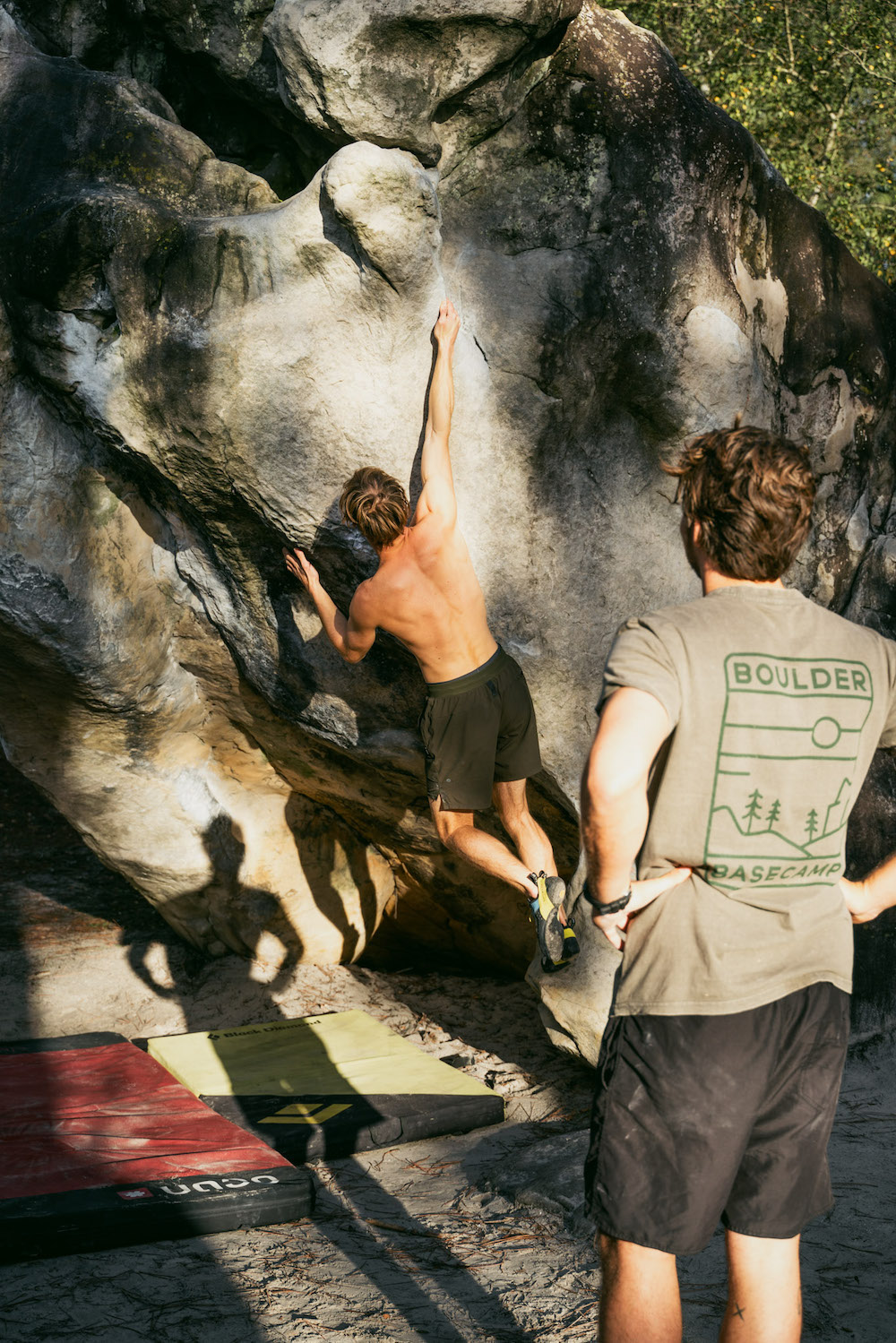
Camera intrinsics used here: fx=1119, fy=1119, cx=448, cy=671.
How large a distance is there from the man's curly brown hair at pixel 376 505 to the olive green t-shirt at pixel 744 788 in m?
2.10

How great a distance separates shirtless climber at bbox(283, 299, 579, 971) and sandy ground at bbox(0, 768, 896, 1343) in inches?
35.4

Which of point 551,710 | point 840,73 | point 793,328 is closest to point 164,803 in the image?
point 551,710

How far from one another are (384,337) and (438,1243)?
10.2ft

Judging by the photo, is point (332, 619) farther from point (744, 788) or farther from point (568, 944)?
point (744, 788)

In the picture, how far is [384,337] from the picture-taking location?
4168 mm

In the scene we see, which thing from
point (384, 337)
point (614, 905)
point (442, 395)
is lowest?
point (614, 905)

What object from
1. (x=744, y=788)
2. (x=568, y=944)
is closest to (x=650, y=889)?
(x=744, y=788)

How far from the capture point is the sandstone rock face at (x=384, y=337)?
13.6 feet

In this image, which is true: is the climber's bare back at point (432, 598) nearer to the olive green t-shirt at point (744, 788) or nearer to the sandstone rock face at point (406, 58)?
the sandstone rock face at point (406, 58)

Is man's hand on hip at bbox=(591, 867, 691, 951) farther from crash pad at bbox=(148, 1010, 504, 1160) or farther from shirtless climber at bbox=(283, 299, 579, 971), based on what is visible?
crash pad at bbox=(148, 1010, 504, 1160)

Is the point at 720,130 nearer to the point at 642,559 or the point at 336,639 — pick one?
the point at 642,559

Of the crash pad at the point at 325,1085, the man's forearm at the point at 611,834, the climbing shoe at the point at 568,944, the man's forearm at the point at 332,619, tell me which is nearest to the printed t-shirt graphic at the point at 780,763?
the man's forearm at the point at 611,834

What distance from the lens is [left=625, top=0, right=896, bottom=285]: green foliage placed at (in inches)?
385

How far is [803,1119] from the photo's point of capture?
1979mm
